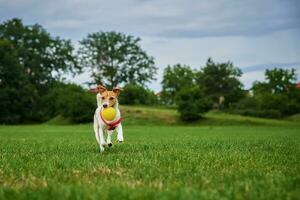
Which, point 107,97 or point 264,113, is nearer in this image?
point 107,97

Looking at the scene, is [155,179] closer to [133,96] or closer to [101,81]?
[133,96]

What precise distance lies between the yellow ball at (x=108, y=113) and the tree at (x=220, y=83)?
304 feet

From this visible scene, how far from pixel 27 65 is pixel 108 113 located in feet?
291

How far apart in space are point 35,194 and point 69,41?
10241 centimetres

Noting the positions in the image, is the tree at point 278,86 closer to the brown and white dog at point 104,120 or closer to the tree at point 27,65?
the tree at point 27,65

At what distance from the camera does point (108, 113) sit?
11.0 m

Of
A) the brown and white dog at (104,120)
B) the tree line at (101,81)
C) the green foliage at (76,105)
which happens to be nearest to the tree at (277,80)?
the tree line at (101,81)

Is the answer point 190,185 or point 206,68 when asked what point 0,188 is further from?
point 206,68

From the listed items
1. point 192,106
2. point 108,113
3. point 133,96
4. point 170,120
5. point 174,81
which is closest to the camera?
point 108,113

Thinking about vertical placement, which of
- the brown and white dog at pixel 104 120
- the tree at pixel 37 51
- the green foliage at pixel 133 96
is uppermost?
the tree at pixel 37 51

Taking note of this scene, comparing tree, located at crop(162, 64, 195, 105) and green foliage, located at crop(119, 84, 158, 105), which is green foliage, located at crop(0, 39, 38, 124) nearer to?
green foliage, located at crop(119, 84, 158, 105)

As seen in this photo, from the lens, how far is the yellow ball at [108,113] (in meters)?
11.0

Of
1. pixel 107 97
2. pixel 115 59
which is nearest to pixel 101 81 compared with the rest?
pixel 115 59

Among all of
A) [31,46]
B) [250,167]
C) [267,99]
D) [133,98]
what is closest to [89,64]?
[31,46]
